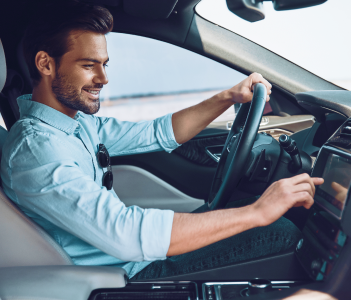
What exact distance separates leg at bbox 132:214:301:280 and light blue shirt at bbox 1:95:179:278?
9 centimetres

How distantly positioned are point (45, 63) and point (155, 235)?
2.30 feet

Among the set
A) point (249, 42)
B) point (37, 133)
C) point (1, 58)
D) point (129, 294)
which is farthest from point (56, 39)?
point (249, 42)

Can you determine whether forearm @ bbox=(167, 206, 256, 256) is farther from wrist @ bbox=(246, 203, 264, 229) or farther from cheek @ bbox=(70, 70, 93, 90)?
cheek @ bbox=(70, 70, 93, 90)

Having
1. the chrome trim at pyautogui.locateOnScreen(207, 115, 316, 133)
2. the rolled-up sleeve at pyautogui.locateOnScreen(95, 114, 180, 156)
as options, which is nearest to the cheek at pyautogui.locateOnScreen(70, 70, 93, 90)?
the rolled-up sleeve at pyautogui.locateOnScreen(95, 114, 180, 156)

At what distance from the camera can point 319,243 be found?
92 cm

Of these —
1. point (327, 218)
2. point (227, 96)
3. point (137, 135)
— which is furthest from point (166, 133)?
point (327, 218)

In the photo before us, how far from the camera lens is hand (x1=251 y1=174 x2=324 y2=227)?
2.72 ft

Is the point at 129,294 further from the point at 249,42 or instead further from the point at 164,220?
the point at 249,42

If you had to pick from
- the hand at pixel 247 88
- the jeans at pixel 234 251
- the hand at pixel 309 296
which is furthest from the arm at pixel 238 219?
the hand at pixel 247 88

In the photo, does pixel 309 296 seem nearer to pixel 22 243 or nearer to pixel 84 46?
pixel 22 243

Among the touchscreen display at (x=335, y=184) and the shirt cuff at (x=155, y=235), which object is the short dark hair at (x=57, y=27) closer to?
the shirt cuff at (x=155, y=235)

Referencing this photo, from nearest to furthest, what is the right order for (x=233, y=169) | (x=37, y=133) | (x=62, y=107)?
(x=37, y=133) < (x=233, y=169) < (x=62, y=107)

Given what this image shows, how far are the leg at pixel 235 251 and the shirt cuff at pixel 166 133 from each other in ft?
1.75

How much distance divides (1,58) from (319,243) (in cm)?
108
